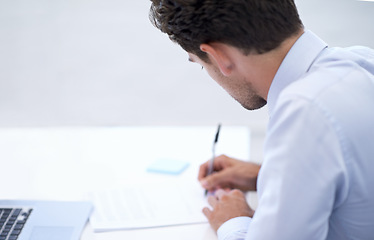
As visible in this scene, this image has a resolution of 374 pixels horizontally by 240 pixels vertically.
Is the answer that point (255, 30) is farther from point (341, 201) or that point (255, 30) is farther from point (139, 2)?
point (139, 2)

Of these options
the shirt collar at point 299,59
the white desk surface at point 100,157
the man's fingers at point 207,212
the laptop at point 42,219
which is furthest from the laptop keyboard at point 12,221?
the shirt collar at point 299,59

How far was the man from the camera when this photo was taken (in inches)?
28.5

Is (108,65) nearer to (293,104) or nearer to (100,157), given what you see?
(100,157)

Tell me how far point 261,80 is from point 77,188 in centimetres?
64

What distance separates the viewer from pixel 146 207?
1.21 m

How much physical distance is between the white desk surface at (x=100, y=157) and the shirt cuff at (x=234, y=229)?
0.05 m

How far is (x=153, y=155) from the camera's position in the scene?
1.53m

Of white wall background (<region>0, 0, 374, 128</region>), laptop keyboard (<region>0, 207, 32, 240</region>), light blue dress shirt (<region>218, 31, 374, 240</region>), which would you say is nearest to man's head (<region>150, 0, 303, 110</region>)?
light blue dress shirt (<region>218, 31, 374, 240</region>)

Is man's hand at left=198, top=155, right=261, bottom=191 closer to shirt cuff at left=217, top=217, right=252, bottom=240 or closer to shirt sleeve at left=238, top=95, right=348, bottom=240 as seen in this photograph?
shirt cuff at left=217, top=217, right=252, bottom=240

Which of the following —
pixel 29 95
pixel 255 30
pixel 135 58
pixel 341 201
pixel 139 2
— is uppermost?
pixel 255 30

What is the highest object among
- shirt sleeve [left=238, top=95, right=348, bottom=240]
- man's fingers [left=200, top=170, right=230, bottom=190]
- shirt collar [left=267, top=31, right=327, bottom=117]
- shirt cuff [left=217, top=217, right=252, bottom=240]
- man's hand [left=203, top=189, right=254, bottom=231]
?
shirt collar [left=267, top=31, right=327, bottom=117]

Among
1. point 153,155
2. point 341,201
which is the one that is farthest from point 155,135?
point 341,201

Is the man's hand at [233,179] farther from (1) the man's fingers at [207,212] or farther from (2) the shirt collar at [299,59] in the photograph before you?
(2) the shirt collar at [299,59]

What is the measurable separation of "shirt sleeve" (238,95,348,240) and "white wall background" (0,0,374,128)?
38.2 inches
